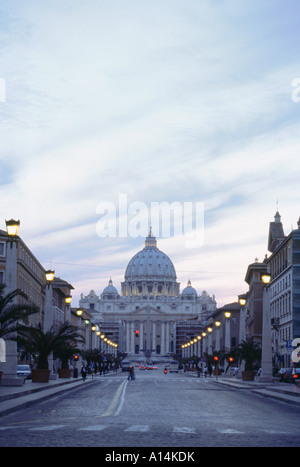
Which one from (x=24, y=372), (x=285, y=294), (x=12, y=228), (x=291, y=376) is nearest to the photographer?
(x=12, y=228)

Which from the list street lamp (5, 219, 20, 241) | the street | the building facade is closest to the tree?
the building facade

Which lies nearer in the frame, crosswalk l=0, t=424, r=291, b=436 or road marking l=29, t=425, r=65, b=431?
crosswalk l=0, t=424, r=291, b=436

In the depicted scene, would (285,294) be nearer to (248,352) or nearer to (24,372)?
(248,352)

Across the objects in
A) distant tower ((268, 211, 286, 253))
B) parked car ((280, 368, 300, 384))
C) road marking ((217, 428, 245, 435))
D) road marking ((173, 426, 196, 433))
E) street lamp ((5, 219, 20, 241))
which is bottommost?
road marking ((217, 428, 245, 435))

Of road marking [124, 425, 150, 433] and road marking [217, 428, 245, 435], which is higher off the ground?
road marking [124, 425, 150, 433]

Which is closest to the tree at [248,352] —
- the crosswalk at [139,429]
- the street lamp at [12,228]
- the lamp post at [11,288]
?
the lamp post at [11,288]

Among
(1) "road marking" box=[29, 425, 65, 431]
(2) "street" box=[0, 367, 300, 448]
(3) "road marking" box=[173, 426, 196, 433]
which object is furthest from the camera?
(1) "road marking" box=[29, 425, 65, 431]

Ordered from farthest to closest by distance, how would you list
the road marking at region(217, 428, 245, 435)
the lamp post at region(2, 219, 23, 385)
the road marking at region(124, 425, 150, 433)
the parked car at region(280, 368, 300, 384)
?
the parked car at region(280, 368, 300, 384) < the lamp post at region(2, 219, 23, 385) < the road marking at region(124, 425, 150, 433) < the road marking at region(217, 428, 245, 435)

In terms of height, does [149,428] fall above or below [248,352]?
below

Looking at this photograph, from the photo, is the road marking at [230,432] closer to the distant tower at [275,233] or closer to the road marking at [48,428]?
the road marking at [48,428]

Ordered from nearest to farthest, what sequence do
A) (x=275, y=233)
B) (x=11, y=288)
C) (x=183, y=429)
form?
(x=183, y=429) → (x=11, y=288) → (x=275, y=233)

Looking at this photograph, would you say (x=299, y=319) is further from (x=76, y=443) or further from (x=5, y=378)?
(x=76, y=443)

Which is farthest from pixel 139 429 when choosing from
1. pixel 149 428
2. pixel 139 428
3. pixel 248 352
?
pixel 248 352

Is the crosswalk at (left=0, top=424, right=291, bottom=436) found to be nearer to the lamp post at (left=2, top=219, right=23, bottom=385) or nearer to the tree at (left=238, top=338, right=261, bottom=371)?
the lamp post at (left=2, top=219, right=23, bottom=385)
